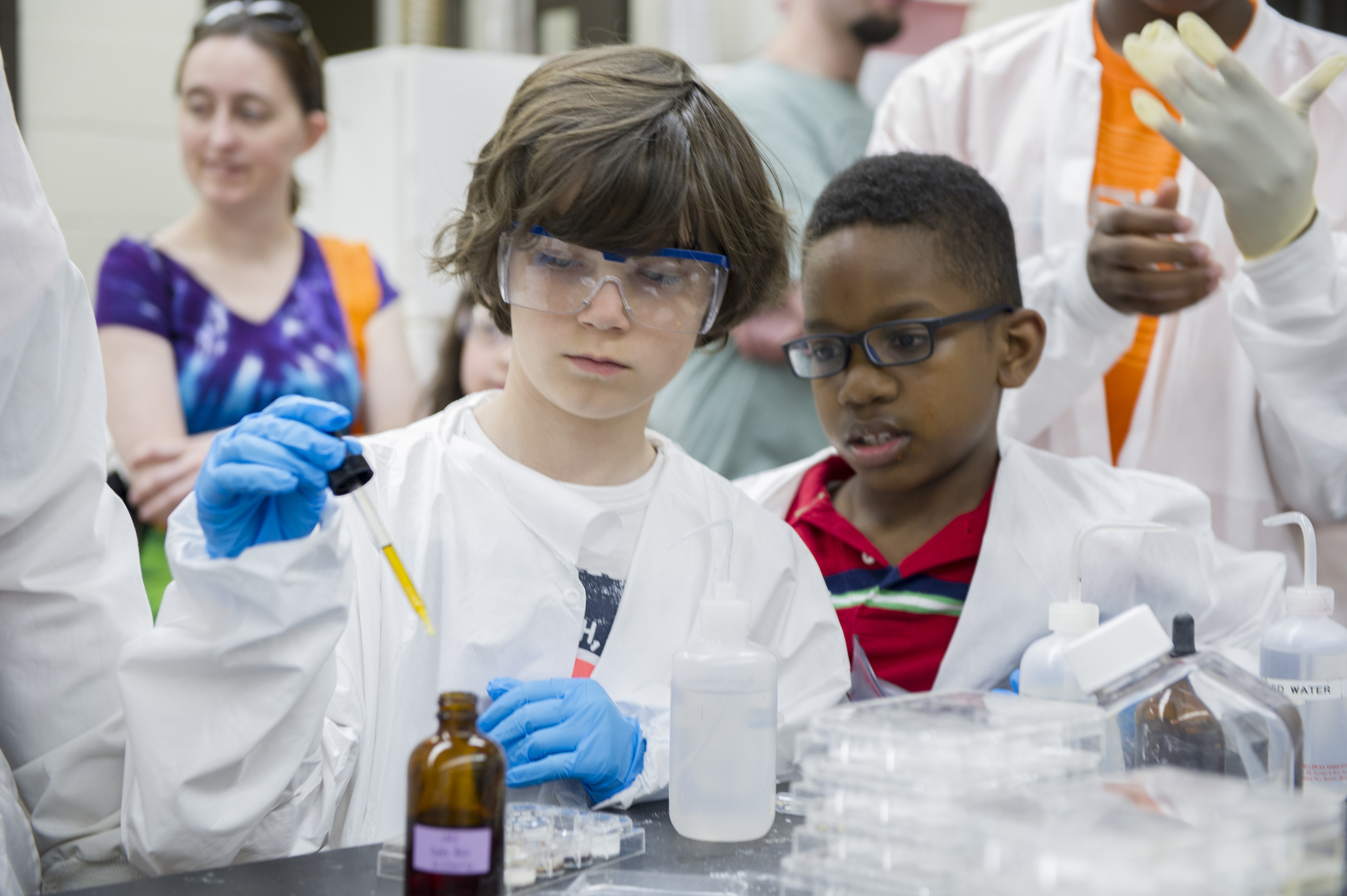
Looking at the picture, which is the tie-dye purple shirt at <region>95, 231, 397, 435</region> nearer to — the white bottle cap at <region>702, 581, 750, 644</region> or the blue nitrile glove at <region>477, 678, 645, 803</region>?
the blue nitrile glove at <region>477, 678, 645, 803</region>

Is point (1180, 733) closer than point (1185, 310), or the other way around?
point (1180, 733)

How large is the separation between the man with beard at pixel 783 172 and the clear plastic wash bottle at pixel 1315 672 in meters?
1.07

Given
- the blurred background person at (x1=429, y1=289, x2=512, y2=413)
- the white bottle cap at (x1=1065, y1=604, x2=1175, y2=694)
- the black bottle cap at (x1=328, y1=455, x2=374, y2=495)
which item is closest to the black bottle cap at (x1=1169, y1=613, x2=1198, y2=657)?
the white bottle cap at (x1=1065, y1=604, x2=1175, y2=694)

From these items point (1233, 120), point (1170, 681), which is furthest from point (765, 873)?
point (1233, 120)

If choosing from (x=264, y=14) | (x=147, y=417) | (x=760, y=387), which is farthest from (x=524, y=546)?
(x=264, y=14)

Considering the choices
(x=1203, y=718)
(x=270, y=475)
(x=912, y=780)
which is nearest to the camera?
(x=912, y=780)

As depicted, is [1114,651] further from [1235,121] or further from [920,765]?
[1235,121]

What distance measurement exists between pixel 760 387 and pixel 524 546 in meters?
1.27

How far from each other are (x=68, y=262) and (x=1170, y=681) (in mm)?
1075

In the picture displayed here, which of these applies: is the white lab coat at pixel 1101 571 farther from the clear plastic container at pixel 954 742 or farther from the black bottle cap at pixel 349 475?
the black bottle cap at pixel 349 475

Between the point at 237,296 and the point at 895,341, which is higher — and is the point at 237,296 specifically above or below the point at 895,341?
above

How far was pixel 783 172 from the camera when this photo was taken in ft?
7.15

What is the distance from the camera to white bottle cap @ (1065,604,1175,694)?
90 centimetres

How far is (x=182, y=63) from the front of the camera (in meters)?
2.60
